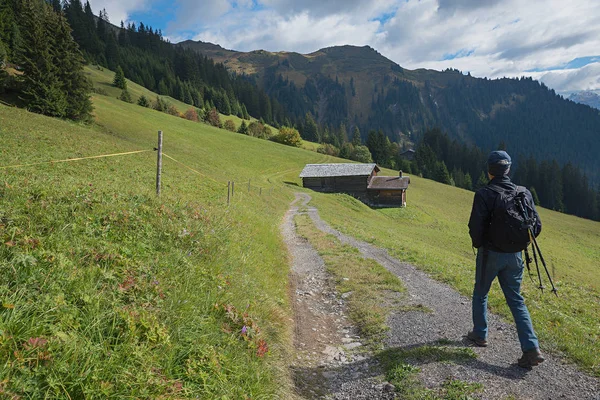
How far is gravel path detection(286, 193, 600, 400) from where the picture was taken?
4.05m

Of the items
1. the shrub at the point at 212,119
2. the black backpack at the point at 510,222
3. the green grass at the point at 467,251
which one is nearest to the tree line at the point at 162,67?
the shrub at the point at 212,119

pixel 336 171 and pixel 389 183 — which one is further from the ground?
A: pixel 336 171

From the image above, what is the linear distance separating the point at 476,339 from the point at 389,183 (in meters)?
47.7

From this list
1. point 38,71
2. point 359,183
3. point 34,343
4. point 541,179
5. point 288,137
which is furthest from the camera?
point 541,179

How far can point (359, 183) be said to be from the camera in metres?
53.3

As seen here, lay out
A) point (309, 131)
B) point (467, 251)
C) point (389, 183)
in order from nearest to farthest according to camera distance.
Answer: point (467, 251), point (389, 183), point (309, 131)

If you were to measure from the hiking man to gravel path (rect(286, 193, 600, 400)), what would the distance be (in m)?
0.29

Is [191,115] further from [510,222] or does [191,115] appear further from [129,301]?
[510,222]

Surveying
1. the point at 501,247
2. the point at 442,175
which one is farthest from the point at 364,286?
the point at 442,175

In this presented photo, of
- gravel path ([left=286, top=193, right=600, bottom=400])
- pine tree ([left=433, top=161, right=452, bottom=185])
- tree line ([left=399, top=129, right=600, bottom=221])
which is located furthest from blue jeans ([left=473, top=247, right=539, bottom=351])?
pine tree ([left=433, top=161, right=452, bottom=185])

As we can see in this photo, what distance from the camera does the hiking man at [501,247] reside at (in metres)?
4.68

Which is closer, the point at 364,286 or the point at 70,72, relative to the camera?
the point at 364,286

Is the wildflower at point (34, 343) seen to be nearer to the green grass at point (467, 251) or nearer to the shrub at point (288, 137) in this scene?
the green grass at point (467, 251)

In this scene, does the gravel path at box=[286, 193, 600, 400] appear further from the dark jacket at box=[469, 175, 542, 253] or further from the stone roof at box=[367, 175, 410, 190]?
the stone roof at box=[367, 175, 410, 190]
